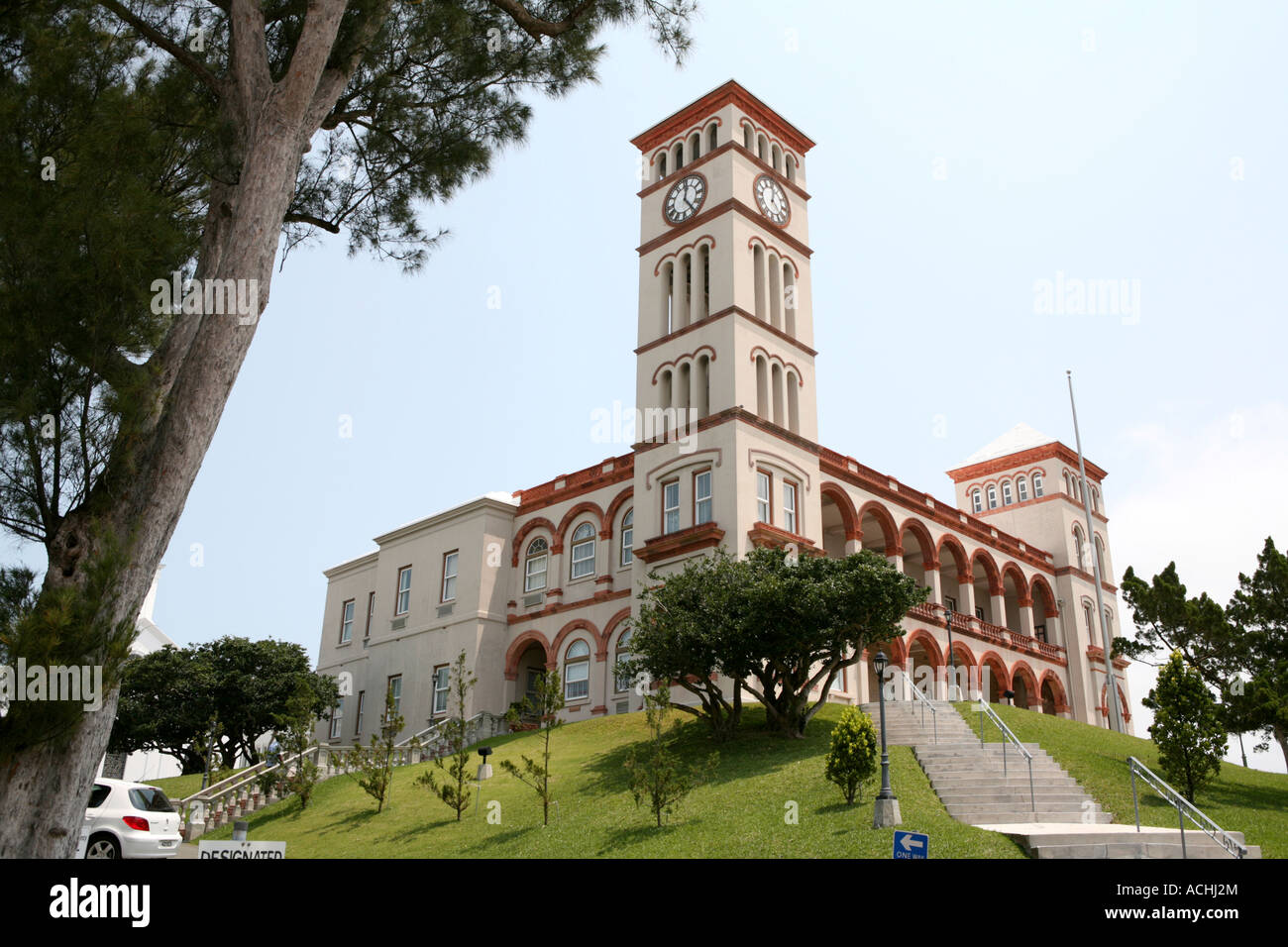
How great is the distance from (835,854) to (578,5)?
11058 millimetres

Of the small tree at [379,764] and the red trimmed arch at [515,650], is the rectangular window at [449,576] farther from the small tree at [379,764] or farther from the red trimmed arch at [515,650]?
the small tree at [379,764]

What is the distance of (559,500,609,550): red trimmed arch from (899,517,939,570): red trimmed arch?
36.8 feet

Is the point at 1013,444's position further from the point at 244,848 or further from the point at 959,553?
the point at 244,848

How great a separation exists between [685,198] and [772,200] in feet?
9.91

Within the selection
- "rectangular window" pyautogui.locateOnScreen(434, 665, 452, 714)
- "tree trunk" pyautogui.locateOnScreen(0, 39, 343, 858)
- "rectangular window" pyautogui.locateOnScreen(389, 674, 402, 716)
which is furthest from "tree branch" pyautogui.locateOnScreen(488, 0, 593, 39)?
"rectangular window" pyautogui.locateOnScreen(389, 674, 402, 716)

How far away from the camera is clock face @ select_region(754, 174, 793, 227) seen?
A: 34.0 m

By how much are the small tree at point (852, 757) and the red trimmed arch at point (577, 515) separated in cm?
1729

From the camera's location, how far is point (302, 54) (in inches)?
349

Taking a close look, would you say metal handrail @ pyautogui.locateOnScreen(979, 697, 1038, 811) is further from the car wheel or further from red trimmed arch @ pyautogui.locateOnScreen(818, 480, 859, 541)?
the car wheel

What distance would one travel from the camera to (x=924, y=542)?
37.2 m

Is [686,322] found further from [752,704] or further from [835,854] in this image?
[835,854]

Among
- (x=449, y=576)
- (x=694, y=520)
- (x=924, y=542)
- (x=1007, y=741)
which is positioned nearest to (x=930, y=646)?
(x=924, y=542)
